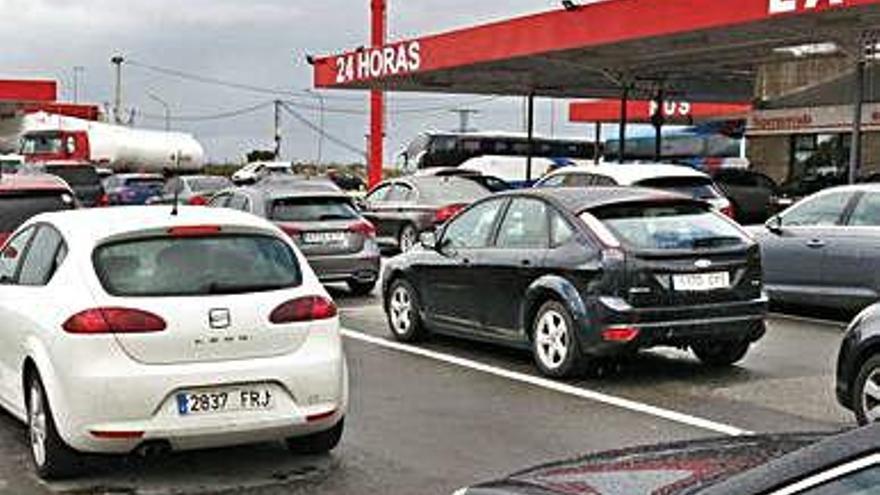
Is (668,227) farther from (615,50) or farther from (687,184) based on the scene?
(615,50)

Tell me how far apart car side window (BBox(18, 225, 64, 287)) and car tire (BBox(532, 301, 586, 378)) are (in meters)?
3.85

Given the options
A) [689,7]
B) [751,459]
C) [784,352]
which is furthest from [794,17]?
[751,459]

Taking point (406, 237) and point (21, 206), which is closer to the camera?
point (21, 206)

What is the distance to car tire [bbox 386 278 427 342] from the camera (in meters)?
12.0

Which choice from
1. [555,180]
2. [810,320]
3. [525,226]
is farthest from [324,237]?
[525,226]

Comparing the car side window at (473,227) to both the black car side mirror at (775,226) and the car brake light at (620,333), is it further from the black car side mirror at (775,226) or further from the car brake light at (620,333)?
the black car side mirror at (775,226)

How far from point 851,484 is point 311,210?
47.0 ft

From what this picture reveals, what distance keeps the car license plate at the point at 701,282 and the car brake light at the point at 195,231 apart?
12.5ft

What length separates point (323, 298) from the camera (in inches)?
287

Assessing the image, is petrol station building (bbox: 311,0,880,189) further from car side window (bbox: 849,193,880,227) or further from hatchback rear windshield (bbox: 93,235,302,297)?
hatchback rear windshield (bbox: 93,235,302,297)

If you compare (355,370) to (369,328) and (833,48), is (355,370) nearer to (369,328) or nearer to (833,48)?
(369,328)

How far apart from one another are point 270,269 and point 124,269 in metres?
0.78

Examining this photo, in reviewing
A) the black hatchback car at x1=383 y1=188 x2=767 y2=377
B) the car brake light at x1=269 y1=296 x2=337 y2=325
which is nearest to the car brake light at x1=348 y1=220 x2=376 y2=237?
the black hatchback car at x1=383 y1=188 x2=767 y2=377

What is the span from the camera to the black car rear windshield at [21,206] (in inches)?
590
